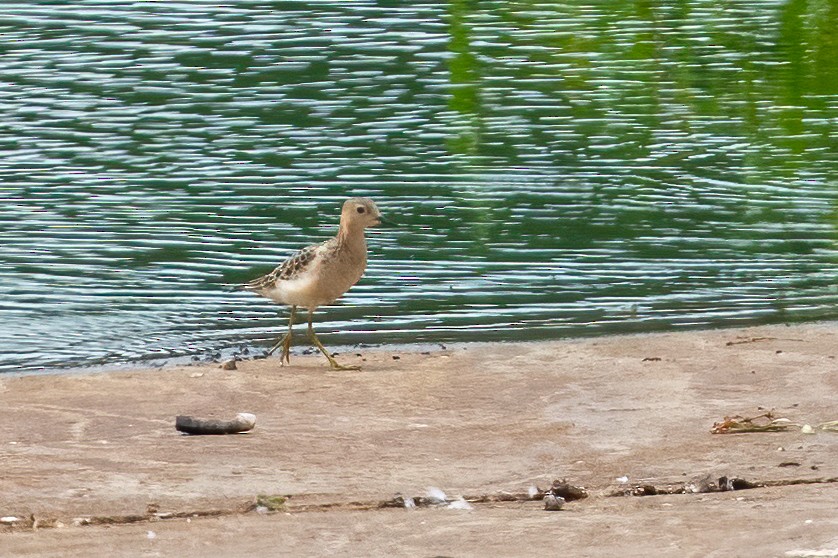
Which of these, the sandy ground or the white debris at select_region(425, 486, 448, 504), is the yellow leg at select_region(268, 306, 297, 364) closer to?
the sandy ground

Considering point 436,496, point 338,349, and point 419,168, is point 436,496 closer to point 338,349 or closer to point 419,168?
point 338,349

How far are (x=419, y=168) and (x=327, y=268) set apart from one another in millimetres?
6006

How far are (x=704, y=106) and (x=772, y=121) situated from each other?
1.08m

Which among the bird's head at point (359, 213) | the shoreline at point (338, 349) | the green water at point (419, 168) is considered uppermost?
the bird's head at point (359, 213)

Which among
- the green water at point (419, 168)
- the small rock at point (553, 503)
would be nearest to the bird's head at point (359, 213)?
the green water at point (419, 168)

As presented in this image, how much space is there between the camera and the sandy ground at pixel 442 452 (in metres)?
6.75

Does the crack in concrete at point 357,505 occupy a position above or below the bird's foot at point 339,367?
above

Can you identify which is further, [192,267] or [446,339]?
[192,267]

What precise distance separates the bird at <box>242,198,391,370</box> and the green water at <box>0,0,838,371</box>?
2.38 feet

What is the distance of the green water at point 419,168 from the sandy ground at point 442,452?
109cm

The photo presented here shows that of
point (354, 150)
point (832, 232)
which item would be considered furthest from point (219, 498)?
point (354, 150)

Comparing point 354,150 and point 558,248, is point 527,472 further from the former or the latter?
point 354,150

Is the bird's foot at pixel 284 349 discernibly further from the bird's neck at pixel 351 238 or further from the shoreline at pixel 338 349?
the bird's neck at pixel 351 238

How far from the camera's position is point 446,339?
37.2 ft
